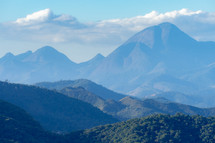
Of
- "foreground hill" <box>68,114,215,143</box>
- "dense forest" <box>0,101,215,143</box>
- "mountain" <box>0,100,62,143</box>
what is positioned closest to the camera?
"mountain" <box>0,100,62,143</box>

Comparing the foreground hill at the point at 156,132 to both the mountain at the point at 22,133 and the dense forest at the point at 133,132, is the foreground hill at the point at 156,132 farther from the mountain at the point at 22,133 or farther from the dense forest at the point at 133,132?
the mountain at the point at 22,133

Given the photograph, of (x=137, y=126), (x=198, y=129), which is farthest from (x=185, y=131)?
(x=137, y=126)

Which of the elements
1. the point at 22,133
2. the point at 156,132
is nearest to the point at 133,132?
the point at 156,132

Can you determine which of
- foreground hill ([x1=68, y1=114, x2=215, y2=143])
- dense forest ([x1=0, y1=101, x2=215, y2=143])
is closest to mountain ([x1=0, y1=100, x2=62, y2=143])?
dense forest ([x1=0, y1=101, x2=215, y2=143])

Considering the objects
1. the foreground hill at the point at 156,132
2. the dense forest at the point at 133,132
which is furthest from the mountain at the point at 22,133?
the foreground hill at the point at 156,132

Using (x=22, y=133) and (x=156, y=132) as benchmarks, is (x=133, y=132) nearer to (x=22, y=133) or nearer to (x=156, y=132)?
(x=156, y=132)

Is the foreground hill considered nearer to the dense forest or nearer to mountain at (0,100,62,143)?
the dense forest

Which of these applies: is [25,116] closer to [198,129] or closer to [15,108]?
[15,108]

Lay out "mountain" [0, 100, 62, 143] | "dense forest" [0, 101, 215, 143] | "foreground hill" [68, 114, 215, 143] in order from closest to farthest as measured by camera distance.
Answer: "mountain" [0, 100, 62, 143] < "dense forest" [0, 101, 215, 143] < "foreground hill" [68, 114, 215, 143]

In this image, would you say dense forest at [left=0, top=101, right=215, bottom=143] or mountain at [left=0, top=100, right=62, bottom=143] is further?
dense forest at [left=0, top=101, right=215, bottom=143]
